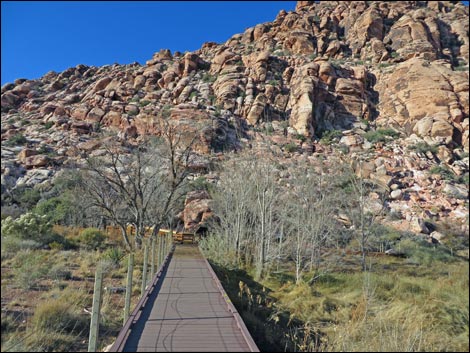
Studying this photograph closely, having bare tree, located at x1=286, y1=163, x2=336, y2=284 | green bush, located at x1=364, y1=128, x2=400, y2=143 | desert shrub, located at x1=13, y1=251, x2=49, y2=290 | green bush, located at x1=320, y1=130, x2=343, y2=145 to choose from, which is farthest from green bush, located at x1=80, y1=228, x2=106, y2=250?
green bush, located at x1=364, y1=128, x2=400, y2=143

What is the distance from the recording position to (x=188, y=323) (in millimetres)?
5777

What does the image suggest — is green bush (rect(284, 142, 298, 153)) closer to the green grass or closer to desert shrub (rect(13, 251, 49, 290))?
the green grass

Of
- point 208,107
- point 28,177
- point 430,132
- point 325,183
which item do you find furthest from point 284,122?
point 28,177

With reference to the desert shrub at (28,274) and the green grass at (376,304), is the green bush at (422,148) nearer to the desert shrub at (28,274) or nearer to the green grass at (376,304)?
the green grass at (376,304)

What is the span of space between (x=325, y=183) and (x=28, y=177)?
28.6m

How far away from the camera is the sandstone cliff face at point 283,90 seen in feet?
132

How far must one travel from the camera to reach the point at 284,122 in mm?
43531

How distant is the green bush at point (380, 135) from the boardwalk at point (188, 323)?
37463 millimetres

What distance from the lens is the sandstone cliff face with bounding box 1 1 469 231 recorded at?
132 ft

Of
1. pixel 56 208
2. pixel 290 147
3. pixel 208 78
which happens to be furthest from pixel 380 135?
pixel 56 208

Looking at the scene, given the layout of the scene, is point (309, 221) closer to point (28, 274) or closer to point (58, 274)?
point (58, 274)

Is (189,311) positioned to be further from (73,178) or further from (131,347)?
(73,178)

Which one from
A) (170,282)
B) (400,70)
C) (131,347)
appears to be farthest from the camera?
(400,70)

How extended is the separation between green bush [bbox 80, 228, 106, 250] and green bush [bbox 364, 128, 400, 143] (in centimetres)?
3427
